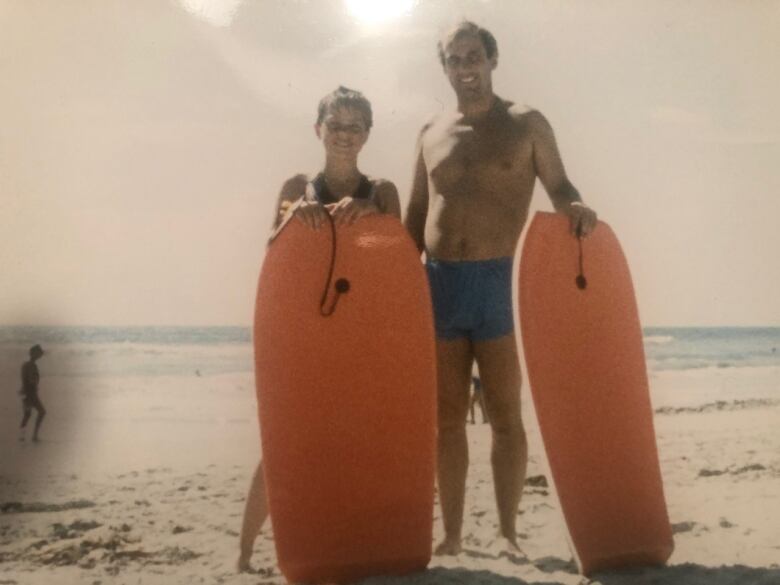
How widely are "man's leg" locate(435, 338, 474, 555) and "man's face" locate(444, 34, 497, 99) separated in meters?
0.71

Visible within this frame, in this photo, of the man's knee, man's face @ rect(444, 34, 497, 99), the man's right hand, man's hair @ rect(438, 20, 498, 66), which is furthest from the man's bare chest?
the man's knee

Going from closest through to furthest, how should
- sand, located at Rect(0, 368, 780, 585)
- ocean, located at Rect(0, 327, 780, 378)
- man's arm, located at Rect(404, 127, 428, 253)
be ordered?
sand, located at Rect(0, 368, 780, 585) < man's arm, located at Rect(404, 127, 428, 253) < ocean, located at Rect(0, 327, 780, 378)

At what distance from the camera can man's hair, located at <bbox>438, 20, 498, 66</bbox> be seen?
192 cm

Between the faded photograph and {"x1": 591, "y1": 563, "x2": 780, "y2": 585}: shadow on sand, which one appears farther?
the faded photograph

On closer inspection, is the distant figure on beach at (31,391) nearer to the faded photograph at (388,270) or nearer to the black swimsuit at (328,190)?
the faded photograph at (388,270)

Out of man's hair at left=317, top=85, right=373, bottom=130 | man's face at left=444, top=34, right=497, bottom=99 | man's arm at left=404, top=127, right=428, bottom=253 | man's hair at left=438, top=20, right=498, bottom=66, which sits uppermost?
man's hair at left=438, top=20, right=498, bottom=66

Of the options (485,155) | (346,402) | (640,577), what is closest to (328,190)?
(485,155)

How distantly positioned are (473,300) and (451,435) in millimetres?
377

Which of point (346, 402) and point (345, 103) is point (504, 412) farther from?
point (345, 103)

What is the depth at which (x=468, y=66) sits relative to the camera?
1.94 meters

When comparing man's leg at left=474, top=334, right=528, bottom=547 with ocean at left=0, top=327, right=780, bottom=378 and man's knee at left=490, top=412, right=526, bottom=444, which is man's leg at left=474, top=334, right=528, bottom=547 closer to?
man's knee at left=490, top=412, right=526, bottom=444

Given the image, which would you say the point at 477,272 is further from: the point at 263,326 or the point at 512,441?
the point at 263,326

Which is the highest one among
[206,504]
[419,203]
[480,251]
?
[419,203]

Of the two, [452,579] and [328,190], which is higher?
[328,190]
